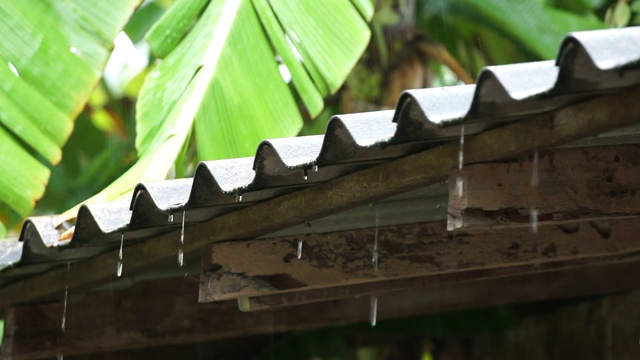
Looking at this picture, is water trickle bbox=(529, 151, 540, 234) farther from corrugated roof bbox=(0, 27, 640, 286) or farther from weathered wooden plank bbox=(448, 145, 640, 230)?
corrugated roof bbox=(0, 27, 640, 286)

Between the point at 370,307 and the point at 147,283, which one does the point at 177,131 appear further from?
the point at 370,307

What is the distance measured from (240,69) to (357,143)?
215 centimetres

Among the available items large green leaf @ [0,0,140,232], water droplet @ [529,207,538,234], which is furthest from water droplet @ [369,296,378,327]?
water droplet @ [529,207,538,234]

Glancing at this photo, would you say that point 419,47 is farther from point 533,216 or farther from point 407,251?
point 533,216

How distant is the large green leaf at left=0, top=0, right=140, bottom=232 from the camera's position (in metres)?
4.18

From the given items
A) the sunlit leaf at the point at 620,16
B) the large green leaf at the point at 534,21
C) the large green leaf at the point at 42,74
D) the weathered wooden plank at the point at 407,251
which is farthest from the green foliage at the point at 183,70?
the sunlit leaf at the point at 620,16

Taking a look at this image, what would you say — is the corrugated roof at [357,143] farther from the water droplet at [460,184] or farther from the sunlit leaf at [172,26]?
the sunlit leaf at [172,26]

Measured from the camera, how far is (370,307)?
439cm

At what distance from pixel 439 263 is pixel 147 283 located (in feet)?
4.51

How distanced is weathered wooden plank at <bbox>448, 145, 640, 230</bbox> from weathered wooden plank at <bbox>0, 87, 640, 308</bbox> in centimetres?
11

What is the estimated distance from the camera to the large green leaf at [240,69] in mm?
4031

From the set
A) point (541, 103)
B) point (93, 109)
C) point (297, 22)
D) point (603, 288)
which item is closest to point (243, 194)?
point (541, 103)

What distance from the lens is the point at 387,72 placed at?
6.46 metres

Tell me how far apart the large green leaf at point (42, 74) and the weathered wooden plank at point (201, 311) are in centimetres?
49
